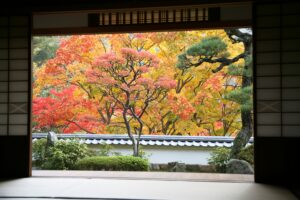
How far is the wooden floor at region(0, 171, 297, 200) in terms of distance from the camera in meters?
4.05

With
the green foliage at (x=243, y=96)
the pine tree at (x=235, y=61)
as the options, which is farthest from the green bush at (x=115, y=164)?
the green foliage at (x=243, y=96)

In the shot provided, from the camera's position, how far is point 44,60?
419 inches

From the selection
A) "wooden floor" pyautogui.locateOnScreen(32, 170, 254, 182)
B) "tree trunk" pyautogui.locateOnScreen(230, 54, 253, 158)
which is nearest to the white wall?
"tree trunk" pyautogui.locateOnScreen(230, 54, 253, 158)

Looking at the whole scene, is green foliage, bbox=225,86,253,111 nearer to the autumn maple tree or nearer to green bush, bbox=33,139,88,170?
the autumn maple tree

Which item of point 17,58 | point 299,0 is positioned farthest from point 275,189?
point 17,58

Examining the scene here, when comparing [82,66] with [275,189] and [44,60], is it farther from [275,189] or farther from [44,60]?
[275,189]

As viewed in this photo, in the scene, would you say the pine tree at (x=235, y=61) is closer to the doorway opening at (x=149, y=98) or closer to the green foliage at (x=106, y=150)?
the doorway opening at (x=149, y=98)

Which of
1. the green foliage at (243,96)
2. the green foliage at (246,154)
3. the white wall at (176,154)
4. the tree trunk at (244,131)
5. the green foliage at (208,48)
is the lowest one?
the white wall at (176,154)

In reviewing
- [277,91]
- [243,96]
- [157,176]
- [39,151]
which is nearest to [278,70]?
[277,91]

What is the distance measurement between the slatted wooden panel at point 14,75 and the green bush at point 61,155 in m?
2.68

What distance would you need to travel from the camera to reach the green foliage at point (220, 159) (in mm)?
8500

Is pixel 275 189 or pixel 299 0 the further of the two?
pixel 299 0

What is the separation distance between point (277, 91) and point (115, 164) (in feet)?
12.8

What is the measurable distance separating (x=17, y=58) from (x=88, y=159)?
3.02m
